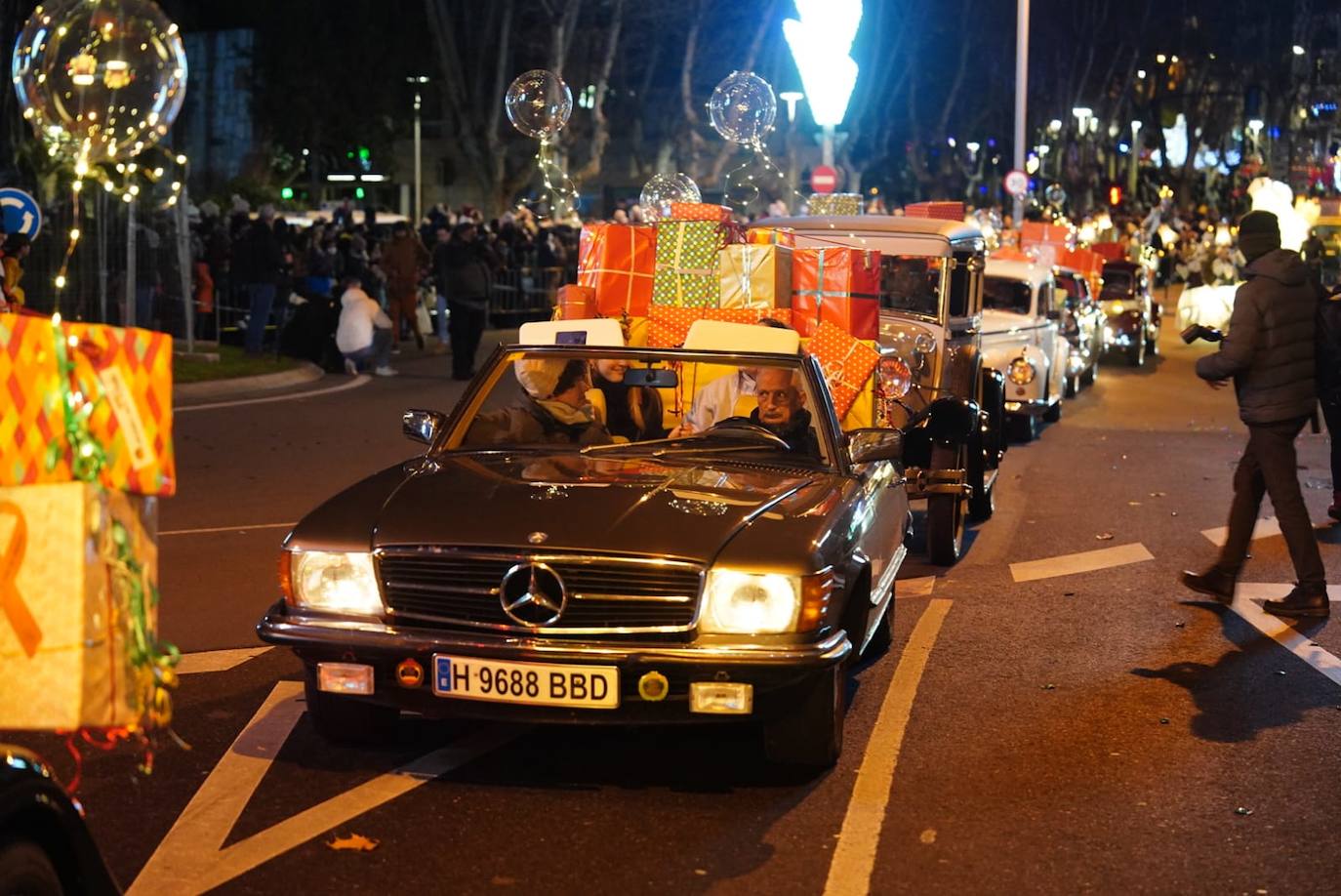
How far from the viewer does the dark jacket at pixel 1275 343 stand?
29.9 ft

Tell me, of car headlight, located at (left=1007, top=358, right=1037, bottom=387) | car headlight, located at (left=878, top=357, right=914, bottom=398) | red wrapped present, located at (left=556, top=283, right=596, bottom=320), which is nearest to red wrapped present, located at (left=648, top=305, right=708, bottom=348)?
red wrapped present, located at (left=556, top=283, right=596, bottom=320)

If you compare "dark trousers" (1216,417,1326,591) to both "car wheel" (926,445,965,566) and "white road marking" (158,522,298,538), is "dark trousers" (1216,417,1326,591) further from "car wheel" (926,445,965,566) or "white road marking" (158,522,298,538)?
"white road marking" (158,522,298,538)

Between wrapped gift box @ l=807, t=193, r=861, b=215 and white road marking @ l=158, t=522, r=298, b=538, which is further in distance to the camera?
wrapped gift box @ l=807, t=193, r=861, b=215

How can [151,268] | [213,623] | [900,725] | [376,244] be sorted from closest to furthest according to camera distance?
1. [900,725]
2. [213,623]
3. [151,268]
4. [376,244]

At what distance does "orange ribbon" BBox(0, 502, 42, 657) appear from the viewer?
3449 mm

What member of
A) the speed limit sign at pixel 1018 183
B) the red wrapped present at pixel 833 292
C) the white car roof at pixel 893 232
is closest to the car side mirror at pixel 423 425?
the red wrapped present at pixel 833 292

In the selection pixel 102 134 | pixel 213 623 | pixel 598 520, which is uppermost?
pixel 102 134

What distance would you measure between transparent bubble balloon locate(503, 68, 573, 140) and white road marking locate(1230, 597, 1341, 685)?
836 centimetres

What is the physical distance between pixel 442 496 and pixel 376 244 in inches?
990

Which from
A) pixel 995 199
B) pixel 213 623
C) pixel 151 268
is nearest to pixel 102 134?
pixel 213 623

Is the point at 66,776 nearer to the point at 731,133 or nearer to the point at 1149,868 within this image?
the point at 1149,868

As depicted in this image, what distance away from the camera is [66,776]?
618 cm

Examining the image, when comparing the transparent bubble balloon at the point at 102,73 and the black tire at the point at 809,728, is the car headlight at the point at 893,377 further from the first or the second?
the transparent bubble balloon at the point at 102,73

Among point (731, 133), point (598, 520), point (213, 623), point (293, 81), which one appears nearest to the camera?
point (598, 520)
